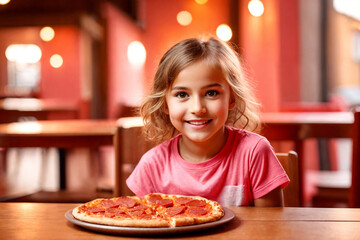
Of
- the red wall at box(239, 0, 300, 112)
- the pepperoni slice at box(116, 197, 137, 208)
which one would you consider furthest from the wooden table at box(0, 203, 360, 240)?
the red wall at box(239, 0, 300, 112)

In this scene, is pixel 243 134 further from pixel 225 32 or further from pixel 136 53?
pixel 136 53

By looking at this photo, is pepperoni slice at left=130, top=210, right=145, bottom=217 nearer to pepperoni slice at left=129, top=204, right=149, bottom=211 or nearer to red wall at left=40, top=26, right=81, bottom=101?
pepperoni slice at left=129, top=204, right=149, bottom=211

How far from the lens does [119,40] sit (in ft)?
30.3

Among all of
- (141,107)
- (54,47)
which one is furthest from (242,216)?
(54,47)

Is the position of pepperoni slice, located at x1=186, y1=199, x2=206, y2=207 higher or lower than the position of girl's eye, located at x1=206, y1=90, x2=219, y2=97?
lower

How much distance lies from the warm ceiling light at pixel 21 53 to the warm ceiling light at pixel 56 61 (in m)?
4.14

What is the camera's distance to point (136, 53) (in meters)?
9.83

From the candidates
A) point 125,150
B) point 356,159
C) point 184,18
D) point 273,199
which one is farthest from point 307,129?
point 184,18

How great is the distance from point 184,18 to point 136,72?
1.98 m

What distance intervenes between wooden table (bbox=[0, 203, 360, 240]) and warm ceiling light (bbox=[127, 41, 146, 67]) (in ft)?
28.5

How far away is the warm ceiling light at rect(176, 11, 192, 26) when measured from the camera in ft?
28.1

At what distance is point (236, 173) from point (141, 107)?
407mm

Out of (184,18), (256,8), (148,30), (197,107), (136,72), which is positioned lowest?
(197,107)

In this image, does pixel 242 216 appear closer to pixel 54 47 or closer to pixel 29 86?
pixel 54 47
